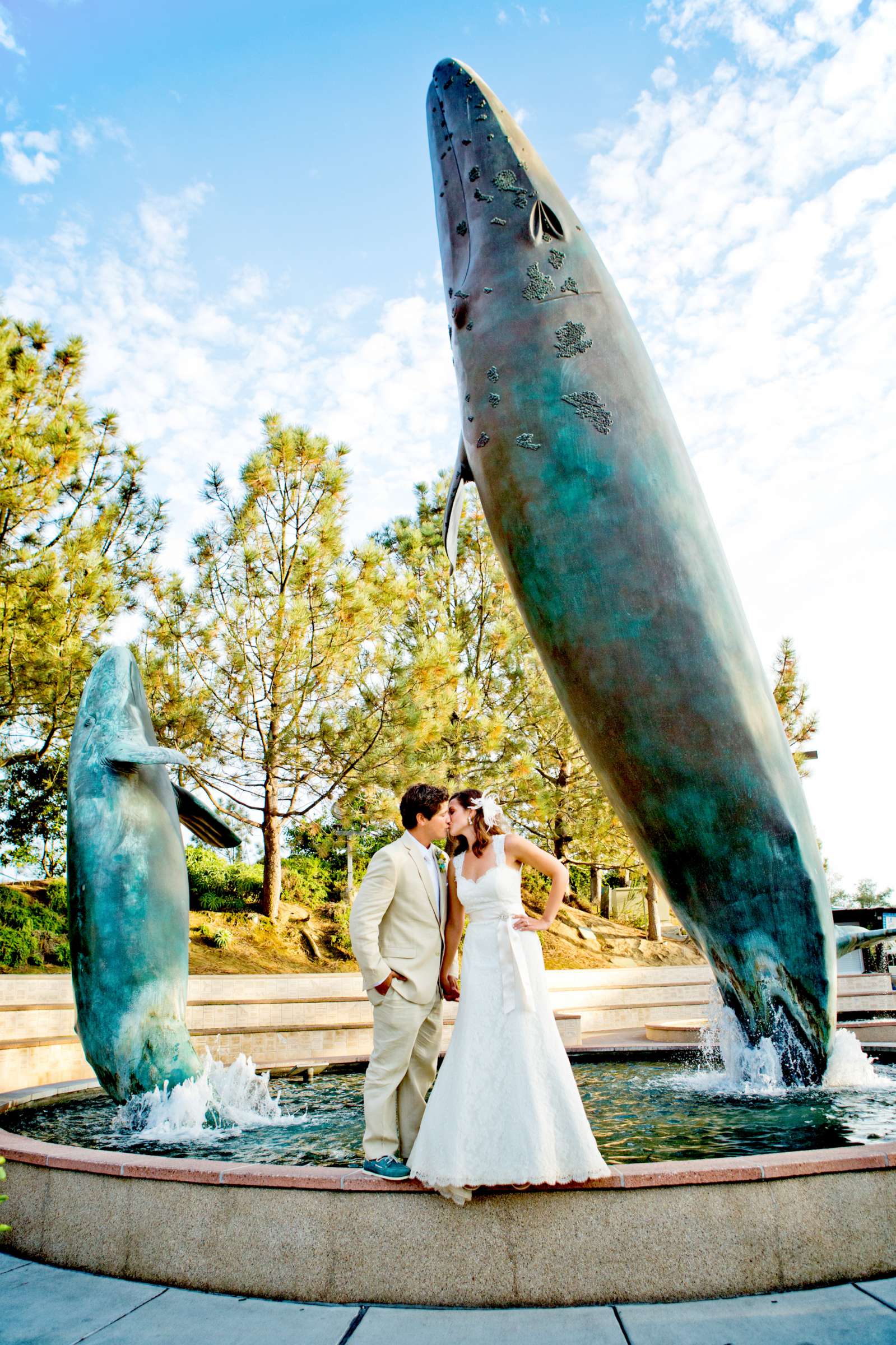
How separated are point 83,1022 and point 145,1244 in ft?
6.84

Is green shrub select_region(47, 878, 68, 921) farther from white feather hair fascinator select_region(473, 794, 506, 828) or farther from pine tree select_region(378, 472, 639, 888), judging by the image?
white feather hair fascinator select_region(473, 794, 506, 828)

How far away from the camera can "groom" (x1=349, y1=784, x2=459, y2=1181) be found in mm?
3508

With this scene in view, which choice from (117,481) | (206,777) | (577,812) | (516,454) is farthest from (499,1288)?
(577,812)

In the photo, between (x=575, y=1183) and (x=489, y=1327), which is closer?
(x=489, y=1327)

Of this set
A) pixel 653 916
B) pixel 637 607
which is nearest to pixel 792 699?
pixel 653 916

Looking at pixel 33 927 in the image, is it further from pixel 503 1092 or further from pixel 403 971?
pixel 503 1092

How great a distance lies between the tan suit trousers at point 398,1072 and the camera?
3486mm

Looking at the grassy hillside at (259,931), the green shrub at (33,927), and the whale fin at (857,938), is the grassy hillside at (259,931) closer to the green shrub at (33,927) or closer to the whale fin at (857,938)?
the green shrub at (33,927)

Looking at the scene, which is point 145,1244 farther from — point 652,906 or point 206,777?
point 652,906

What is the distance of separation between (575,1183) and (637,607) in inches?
106

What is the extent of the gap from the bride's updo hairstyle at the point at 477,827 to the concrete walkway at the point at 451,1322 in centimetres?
156

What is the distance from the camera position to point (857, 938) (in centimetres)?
562

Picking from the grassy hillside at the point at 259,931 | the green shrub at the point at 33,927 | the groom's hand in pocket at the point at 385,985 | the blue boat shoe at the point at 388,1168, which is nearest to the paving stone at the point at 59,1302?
the blue boat shoe at the point at 388,1168

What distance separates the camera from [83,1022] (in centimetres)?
514
